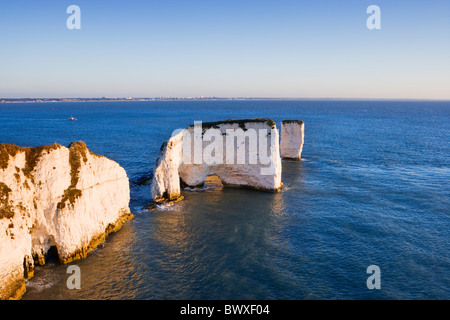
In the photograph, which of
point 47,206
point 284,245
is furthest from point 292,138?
point 47,206

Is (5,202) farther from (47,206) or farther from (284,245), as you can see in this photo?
(284,245)

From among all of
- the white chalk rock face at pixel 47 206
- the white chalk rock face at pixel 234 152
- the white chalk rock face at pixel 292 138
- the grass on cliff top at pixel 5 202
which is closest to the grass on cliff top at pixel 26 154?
the white chalk rock face at pixel 47 206

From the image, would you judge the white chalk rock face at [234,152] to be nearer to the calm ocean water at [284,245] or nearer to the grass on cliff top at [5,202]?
the calm ocean water at [284,245]

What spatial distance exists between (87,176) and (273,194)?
24260 mm

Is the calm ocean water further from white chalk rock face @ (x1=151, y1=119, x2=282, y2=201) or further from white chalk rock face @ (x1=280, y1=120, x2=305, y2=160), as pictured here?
white chalk rock face @ (x1=280, y1=120, x2=305, y2=160)

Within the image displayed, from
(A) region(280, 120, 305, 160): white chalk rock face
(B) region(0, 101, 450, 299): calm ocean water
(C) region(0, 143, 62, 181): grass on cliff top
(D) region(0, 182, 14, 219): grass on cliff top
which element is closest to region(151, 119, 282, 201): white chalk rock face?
(B) region(0, 101, 450, 299): calm ocean water

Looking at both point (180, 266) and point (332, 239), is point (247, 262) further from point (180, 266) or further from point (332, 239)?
point (332, 239)

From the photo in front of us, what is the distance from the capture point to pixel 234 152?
41.6 metres

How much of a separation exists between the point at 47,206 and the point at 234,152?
82.0 feet

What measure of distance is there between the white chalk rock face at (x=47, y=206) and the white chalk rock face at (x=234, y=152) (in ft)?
46.5

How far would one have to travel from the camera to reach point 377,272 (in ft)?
72.3

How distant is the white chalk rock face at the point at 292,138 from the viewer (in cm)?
5959
